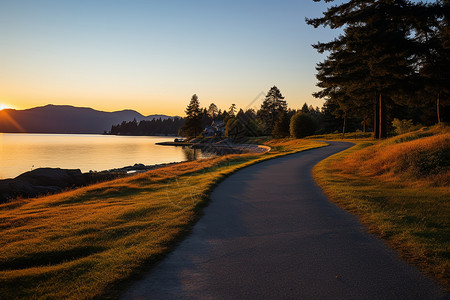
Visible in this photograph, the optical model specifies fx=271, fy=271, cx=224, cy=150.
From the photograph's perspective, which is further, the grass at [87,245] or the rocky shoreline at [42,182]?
the rocky shoreline at [42,182]

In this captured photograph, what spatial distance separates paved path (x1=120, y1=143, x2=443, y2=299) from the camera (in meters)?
4.02

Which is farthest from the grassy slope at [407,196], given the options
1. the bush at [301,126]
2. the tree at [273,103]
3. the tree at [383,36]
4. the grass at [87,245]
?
the tree at [273,103]

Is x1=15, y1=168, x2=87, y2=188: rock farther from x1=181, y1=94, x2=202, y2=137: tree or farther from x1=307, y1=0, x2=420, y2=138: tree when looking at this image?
x1=181, y1=94, x2=202, y2=137: tree

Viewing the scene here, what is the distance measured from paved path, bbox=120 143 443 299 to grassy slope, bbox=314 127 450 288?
505mm

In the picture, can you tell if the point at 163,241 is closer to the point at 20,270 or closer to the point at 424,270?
the point at 20,270

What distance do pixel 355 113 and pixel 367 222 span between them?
157ft

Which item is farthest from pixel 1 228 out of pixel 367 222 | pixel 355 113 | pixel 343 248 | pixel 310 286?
pixel 355 113

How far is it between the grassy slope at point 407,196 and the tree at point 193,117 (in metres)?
87.4

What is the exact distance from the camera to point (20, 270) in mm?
4699

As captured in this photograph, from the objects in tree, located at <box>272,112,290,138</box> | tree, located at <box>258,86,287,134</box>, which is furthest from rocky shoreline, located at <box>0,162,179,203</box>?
tree, located at <box>258,86,287,134</box>

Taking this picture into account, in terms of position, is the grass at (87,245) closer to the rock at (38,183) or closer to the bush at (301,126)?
the rock at (38,183)

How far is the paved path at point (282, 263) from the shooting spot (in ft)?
13.2

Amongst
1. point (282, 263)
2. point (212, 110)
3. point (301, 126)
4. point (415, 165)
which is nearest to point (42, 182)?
point (282, 263)

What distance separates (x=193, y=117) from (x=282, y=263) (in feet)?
326
